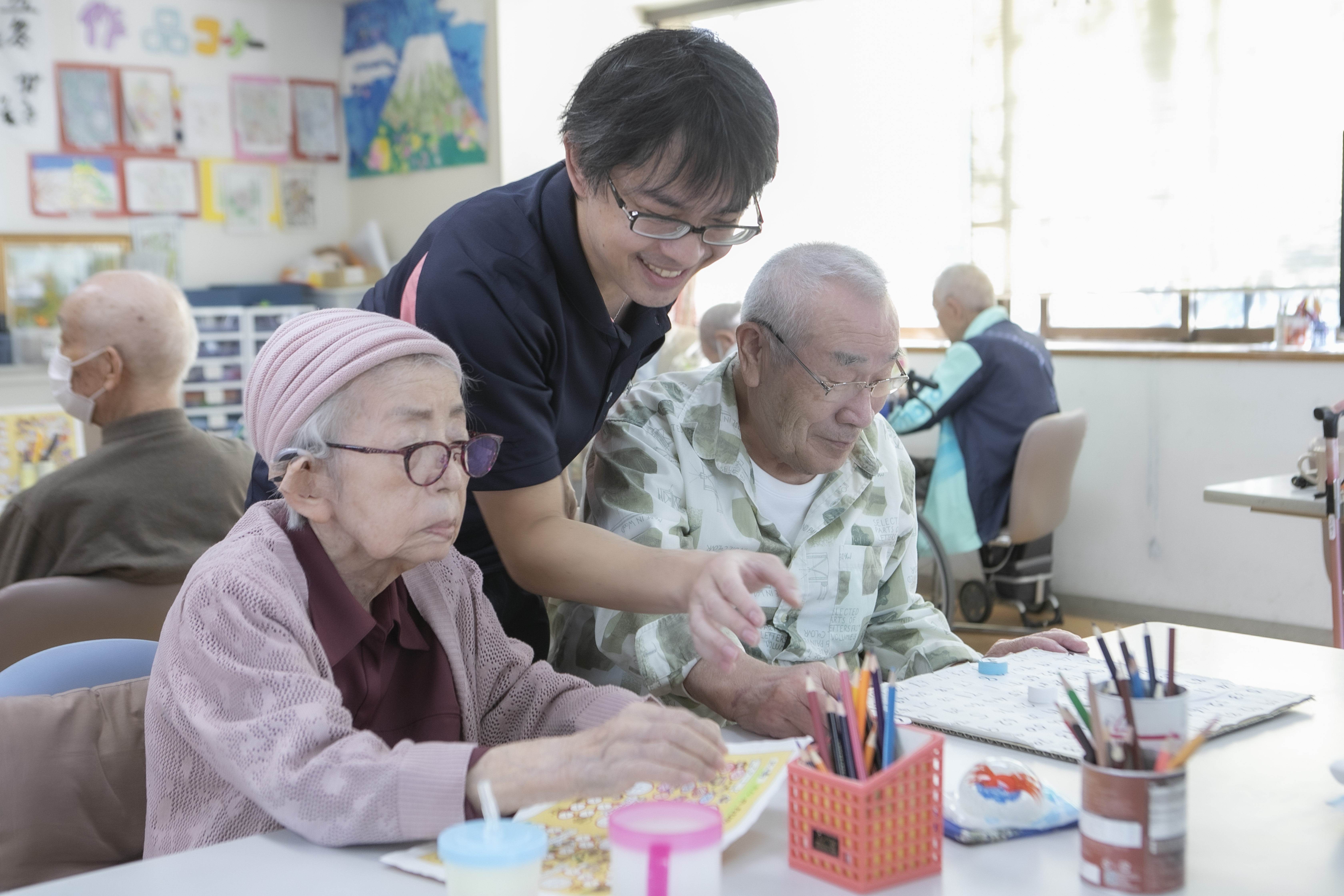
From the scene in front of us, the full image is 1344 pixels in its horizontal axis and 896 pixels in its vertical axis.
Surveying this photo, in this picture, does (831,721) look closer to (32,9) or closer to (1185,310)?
(1185,310)

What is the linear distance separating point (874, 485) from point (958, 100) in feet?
13.6

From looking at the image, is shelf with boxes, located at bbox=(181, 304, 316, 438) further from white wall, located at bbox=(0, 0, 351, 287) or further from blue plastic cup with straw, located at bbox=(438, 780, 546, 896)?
blue plastic cup with straw, located at bbox=(438, 780, 546, 896)

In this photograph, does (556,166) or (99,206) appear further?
(99,206)

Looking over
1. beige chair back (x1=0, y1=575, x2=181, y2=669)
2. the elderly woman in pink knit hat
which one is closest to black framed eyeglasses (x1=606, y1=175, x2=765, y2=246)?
the elderly woman in pink knit hat

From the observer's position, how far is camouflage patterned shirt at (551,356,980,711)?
1766 millimetres

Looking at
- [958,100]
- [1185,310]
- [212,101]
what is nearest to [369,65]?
[212,101]

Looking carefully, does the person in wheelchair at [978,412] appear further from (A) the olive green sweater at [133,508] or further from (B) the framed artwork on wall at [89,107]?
(B) the framed artwork on wall at [89,107]

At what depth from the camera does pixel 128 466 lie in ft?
8.48

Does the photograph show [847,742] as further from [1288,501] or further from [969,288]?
[969,288]

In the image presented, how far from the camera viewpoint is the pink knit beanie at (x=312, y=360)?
48.4 inches

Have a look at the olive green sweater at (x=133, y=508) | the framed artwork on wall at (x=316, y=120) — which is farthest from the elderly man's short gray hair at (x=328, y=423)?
the framed artwork on wall at (x=316, y=120)

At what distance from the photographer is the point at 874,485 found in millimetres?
1911

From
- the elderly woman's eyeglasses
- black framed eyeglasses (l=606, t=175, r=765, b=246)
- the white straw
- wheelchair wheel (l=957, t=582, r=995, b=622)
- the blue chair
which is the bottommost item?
wheelchair wheel (l=957, t=582, r=995, b=622)

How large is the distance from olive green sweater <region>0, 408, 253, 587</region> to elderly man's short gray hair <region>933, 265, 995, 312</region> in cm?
334
